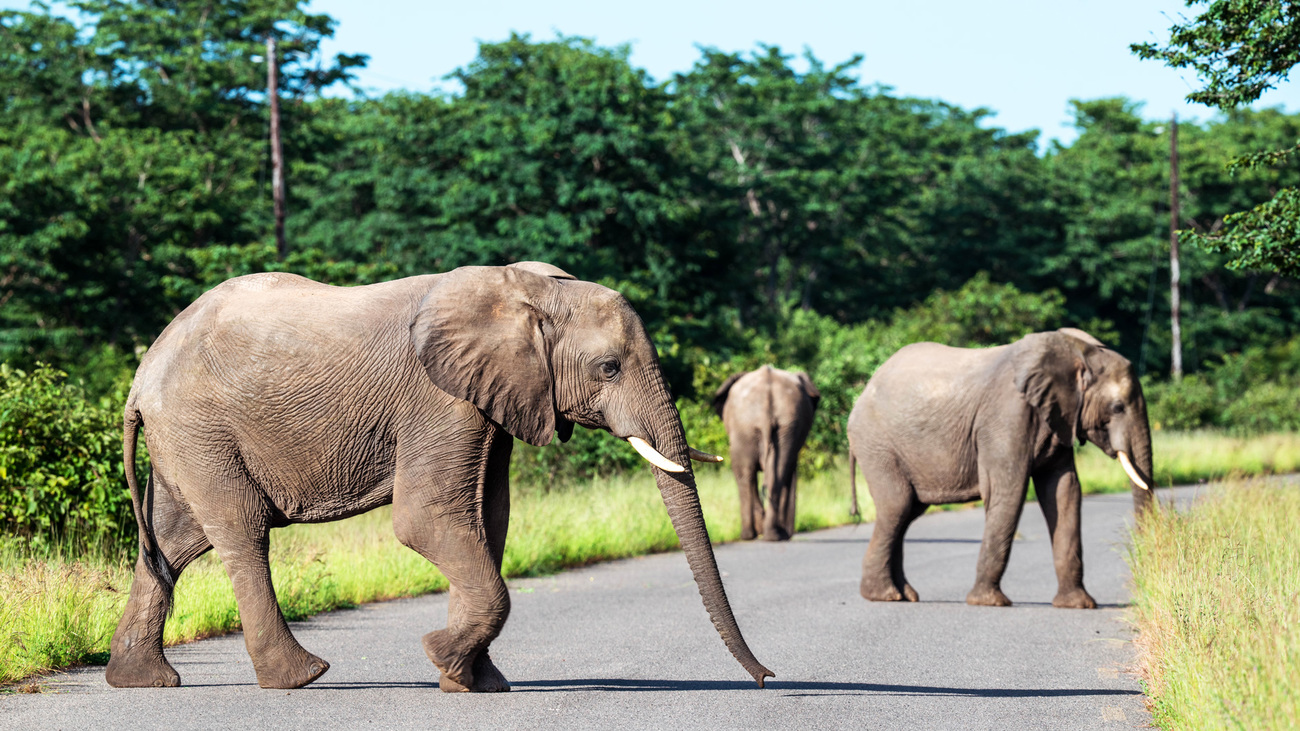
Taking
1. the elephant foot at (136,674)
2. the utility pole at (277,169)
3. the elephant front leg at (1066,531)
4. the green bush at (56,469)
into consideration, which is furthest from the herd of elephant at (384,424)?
the utility pole at (277,169)

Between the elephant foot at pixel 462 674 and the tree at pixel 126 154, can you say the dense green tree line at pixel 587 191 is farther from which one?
the elephant foot at pixel 462 674

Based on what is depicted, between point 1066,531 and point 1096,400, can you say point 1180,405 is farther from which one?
point 1066,531

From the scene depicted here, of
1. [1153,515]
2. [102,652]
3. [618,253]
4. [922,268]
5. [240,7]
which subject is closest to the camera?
[102,652]

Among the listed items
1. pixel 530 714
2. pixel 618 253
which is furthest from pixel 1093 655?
pixel 618 253

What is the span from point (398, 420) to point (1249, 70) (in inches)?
331

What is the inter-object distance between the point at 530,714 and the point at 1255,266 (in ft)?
26.5

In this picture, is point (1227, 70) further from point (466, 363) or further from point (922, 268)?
point (922, 268)

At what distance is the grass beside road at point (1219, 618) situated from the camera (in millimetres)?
5059

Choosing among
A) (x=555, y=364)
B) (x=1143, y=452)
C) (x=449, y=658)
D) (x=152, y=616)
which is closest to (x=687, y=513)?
(x=555, y=364)

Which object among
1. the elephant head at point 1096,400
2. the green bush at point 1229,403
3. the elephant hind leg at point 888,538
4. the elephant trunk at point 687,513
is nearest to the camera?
the elephant trunk at point 687,513

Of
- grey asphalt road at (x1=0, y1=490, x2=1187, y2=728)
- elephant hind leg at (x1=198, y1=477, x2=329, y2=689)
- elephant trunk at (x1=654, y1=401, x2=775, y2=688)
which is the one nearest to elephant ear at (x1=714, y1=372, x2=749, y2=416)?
grey asphalt road at (x1=0, y1=490, x2=1187, y2=728)

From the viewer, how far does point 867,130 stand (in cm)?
5256

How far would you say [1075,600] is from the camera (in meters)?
11.2

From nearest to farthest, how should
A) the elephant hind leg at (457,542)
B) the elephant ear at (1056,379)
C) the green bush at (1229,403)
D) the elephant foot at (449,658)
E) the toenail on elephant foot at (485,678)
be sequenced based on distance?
the elephant hind leg at (457,542) < the elephant foot at (449,658) < the toenail on elephant foot at (485,678) < the elephant ear at (1056,379) < the green bush at (1229,403)
